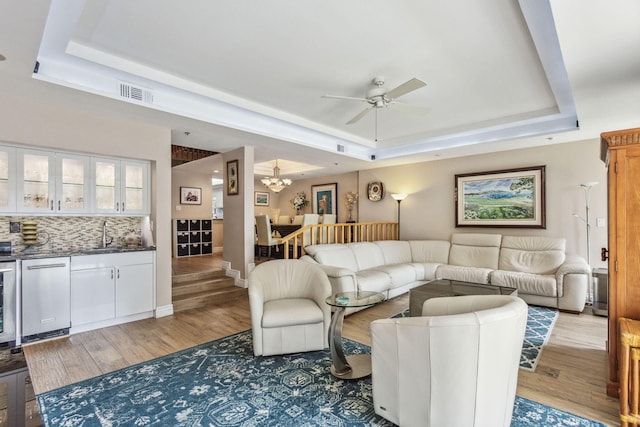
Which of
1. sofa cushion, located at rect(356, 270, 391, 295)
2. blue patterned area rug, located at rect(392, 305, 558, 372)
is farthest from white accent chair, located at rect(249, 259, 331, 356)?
blue patterned area rug, located at rect(392, 305, 558, 372)

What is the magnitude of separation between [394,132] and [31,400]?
529 centimetres

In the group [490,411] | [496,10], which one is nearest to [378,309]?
[490,411]

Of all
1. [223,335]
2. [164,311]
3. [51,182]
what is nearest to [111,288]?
[164,311]

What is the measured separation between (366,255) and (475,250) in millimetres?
1973

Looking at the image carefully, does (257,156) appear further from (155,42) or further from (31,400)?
(31,400)

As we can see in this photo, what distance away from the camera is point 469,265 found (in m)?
5.49

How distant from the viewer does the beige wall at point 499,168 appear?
4777 millimetres

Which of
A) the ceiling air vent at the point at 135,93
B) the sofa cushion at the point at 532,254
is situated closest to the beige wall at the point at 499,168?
the sofa cushion at the point at 532,254

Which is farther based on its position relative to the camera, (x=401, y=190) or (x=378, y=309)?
(x=401, y=190)

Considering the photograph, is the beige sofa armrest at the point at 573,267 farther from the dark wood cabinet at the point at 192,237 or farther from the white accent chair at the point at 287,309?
the dark wood cabinet at the point at 192,237

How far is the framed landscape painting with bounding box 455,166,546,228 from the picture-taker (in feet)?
17.2

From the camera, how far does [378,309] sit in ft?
14.6

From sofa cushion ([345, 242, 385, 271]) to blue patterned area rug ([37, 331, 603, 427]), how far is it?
2.42 metres

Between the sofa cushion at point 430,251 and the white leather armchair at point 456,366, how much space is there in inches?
163
